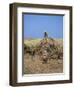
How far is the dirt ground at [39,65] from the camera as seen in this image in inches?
64.9

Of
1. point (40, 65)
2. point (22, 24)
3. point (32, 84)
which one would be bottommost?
point (32, 84)

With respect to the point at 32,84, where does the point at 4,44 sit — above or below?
above

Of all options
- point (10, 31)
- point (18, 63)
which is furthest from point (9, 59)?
point (10, 31)

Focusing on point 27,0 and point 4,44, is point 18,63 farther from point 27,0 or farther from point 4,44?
point 27,0

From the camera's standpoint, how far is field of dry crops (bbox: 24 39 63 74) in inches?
64.9

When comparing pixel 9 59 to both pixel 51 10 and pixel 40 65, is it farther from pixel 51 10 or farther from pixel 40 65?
pixel 51 10

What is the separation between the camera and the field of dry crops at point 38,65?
1.65 metres

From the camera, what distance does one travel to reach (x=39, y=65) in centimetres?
168

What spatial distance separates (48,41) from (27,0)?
0.28 meters

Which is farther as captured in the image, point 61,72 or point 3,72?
point 61,72

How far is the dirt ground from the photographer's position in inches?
64.9

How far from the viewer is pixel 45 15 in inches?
66.7

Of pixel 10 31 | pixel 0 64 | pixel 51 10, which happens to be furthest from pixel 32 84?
pixel 51 10

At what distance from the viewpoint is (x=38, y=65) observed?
1.68 m
